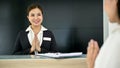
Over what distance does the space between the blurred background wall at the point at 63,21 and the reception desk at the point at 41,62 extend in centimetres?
279

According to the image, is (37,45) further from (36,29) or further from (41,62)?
(41,62)

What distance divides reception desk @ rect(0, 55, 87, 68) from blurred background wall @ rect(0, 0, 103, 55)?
2.79m

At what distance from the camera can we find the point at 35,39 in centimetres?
327

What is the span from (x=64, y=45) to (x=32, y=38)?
163 cm

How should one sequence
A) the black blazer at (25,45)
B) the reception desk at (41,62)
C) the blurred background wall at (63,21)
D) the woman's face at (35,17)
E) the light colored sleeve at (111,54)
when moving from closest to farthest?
the light colored sleeve at (111,54) → the reception desk at (41,62) → the black blazer at (25,45) → the woman's face at (35,17) → the blurred background wall at (63,21)

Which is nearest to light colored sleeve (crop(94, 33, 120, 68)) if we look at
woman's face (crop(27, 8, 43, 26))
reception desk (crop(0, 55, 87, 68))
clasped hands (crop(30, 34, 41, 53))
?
reception desk (crop(0, 55, 87, 68))

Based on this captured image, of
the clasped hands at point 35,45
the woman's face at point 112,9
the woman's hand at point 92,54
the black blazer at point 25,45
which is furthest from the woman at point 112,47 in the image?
the black blazer at point 25,45

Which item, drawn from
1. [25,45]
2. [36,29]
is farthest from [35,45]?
[36,29]

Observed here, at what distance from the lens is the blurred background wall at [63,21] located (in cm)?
480

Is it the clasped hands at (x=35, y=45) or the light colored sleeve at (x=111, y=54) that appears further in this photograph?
the clasped hands at (x=35, y=45)

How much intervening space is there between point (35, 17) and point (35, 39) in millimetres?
357

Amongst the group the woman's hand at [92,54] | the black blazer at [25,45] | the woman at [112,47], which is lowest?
the black blazer at [25,45]

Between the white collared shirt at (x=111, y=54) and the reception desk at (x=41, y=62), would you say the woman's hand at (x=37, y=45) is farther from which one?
the white collared shirt at (x=111, y=54)

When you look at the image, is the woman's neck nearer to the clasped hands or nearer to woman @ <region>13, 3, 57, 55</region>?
woman @ <region>13, 3, 57, 55</region>
